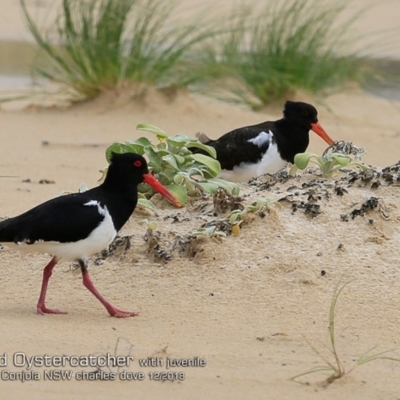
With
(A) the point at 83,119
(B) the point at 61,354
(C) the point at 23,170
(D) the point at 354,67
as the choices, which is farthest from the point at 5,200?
(D) the point at 354,67

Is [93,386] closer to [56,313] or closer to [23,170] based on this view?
[56,313]

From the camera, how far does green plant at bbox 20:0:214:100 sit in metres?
10.8

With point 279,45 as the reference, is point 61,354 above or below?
below

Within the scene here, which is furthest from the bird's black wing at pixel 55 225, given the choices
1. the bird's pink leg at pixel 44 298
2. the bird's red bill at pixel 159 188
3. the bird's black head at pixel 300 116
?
the bird's black head at pixel 300 116

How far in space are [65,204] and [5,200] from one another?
2144 mm

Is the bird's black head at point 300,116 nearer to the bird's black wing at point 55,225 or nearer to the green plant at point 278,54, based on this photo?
the bird's black wing at point 55,225

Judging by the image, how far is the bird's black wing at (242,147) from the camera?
7418 millimetres

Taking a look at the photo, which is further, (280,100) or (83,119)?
(280,100)

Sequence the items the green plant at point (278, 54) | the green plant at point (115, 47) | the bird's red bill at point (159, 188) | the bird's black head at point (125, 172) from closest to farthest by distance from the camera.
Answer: the bird's black head at point (125, 172)
the bird's red bill at point (159, 188)
the green plant at point (115, 47)
the green plant at point (278, 54)

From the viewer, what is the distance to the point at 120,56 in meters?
10.9

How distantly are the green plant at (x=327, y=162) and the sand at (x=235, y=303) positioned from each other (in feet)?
0.29

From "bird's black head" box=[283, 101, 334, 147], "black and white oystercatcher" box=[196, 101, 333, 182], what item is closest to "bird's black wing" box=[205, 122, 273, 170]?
"black and white oystercatcher" box=[196, 101, 333, 182]

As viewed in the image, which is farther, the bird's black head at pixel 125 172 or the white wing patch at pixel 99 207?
the bird's black head at pixel 125 172

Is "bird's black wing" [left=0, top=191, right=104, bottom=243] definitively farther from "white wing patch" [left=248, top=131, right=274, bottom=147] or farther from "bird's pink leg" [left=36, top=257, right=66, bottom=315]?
"white wing patch" [left=248, top=131, right=274, bottom=147]
